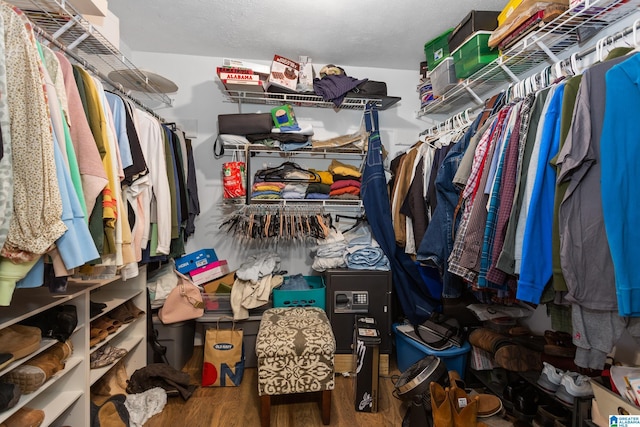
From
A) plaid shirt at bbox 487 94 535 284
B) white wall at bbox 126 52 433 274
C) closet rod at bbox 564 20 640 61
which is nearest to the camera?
closet rod at bbox 564 20 640 61

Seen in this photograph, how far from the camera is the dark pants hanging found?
2.33 m

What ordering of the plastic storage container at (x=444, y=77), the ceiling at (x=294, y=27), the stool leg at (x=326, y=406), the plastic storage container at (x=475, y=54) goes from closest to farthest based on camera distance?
1. the stool leg at (x=326, y=406)
2. the plastic storage container at (x=475, y=54)
3. the ceiling at (x=294, y=27)
4. the plastic storage container at (x=444, y=77)

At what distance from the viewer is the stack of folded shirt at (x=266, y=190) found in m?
2.38

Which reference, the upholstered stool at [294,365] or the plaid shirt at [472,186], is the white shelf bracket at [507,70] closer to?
the plaid shirt at [472,186]

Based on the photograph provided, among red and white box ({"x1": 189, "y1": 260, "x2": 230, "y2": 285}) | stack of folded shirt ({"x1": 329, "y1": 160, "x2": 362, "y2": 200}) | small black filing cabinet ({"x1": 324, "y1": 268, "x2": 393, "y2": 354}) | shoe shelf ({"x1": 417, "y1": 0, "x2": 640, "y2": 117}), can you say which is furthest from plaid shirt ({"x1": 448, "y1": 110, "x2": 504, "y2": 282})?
red and white box ({"x1": 189, "y1": 260, "x2": 230, "y2": 285})

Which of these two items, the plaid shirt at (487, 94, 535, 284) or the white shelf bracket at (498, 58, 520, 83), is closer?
the plaid shirt at (487, 94, 535, 284)

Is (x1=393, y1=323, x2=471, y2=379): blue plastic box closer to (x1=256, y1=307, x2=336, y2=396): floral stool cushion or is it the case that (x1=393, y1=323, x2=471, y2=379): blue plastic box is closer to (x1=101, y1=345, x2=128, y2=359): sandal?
(x1=256, y1=307, x2=336, y2=396): floral stool cushion

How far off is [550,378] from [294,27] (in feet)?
8.02

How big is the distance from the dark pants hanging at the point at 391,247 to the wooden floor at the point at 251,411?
0.59 meters

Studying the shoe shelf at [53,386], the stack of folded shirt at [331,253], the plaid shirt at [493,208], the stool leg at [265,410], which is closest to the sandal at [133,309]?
the shoe shelf at [53,386]

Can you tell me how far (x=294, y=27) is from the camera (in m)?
2.17

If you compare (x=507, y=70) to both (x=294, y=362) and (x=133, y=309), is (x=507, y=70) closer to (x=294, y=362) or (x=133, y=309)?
(x=294, y=362)

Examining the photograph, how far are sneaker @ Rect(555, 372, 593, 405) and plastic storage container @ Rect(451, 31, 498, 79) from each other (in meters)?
1.64

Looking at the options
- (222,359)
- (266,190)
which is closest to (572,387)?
(222,359)
